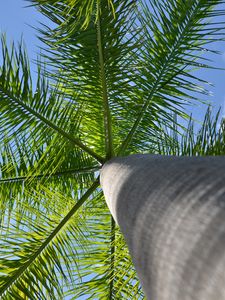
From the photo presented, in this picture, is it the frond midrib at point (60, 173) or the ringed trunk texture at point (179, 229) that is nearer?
the ringed trunk texture at point (179, 229)

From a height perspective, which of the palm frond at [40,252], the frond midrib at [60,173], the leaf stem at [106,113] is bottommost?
the palm frond at [40,252]

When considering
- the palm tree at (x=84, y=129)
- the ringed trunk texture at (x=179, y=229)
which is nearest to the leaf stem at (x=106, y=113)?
the palm tree at (x=84, y=129)

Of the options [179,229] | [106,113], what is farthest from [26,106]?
[179,229]

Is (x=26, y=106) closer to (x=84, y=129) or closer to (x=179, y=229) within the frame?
(x=84, y=129)

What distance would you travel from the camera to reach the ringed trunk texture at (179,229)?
96cm

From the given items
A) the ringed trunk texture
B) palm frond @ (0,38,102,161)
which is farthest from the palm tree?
the ringed trunk texture

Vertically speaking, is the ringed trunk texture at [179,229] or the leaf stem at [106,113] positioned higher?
the leaf stem at [106,113]

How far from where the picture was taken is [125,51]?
4.12m

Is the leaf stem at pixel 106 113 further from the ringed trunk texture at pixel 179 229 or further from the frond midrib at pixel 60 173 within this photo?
the ringed trunk texture at pixel 179 229

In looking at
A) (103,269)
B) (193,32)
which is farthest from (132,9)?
(103,269)

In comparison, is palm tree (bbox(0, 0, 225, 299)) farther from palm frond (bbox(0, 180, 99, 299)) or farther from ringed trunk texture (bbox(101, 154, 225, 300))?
ringed trunk texture (bbox(101, 154, 225, 300))

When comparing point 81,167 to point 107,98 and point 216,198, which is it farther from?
point 216,198

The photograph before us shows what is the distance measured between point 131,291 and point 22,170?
1.57m

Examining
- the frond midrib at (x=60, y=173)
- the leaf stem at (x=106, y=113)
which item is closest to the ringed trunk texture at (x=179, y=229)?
the leaf stem at (x=106, y=113)
